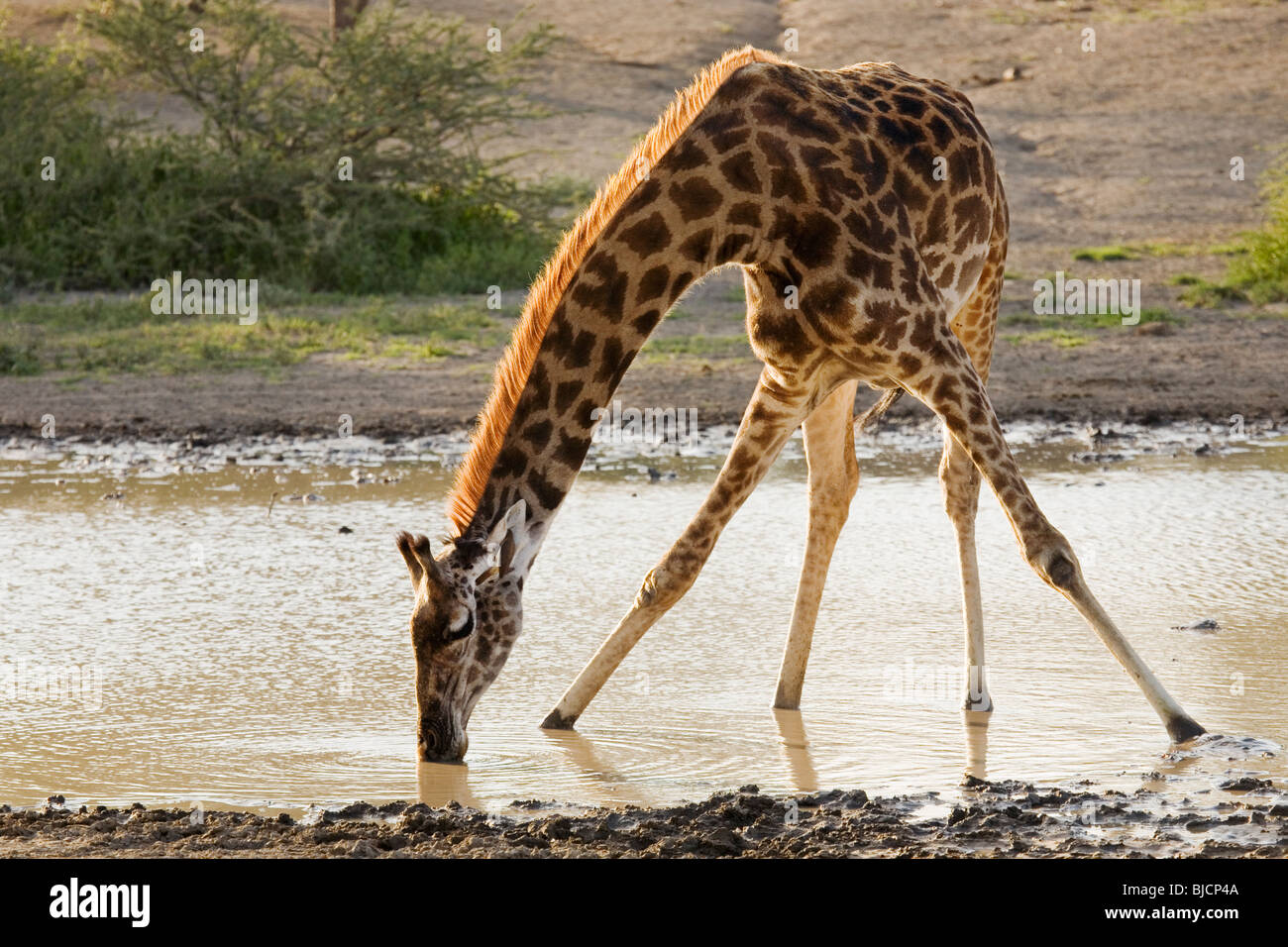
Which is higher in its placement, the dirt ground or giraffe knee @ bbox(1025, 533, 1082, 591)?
the dirt ground

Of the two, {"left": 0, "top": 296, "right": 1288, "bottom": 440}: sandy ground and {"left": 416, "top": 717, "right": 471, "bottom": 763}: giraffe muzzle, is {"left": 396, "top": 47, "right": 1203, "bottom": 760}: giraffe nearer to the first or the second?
{"left": 416, "top": 717, "right": 471, "bottom": 763}: giraffe muzzle

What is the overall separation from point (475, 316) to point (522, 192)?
3.42 metres

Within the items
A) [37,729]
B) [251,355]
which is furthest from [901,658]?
[251,355]

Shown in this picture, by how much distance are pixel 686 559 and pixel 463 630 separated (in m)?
1.07

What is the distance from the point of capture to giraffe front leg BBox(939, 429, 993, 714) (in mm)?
5957

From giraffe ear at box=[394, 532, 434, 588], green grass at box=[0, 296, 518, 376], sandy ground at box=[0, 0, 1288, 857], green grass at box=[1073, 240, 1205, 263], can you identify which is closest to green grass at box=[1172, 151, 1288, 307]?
sandy ground at box=[0, 0, 1288, 857]

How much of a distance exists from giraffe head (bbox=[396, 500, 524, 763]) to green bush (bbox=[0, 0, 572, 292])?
10901 millimetres

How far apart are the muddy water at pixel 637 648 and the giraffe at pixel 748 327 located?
0.28m

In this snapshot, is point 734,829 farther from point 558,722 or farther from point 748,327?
point 748,327

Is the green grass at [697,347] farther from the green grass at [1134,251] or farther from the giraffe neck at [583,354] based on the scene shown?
the giraffe neck at [583,354]

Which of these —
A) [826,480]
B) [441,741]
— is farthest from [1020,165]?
[441,741]

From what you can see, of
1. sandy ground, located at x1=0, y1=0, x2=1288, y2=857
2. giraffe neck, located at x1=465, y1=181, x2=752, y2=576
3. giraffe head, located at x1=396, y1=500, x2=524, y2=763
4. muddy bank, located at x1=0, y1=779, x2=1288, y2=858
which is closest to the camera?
muddy bank, located at x1=0, y1=779, x2=1288, y2=858

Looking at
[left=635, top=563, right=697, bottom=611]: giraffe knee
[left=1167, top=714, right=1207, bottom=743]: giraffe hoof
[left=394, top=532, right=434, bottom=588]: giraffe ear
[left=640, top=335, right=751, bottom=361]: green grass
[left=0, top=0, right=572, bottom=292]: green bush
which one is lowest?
[left=1167, top=714, right=1207, bottom=743]: giraffe hoof

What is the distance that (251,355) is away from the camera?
1269 cm
